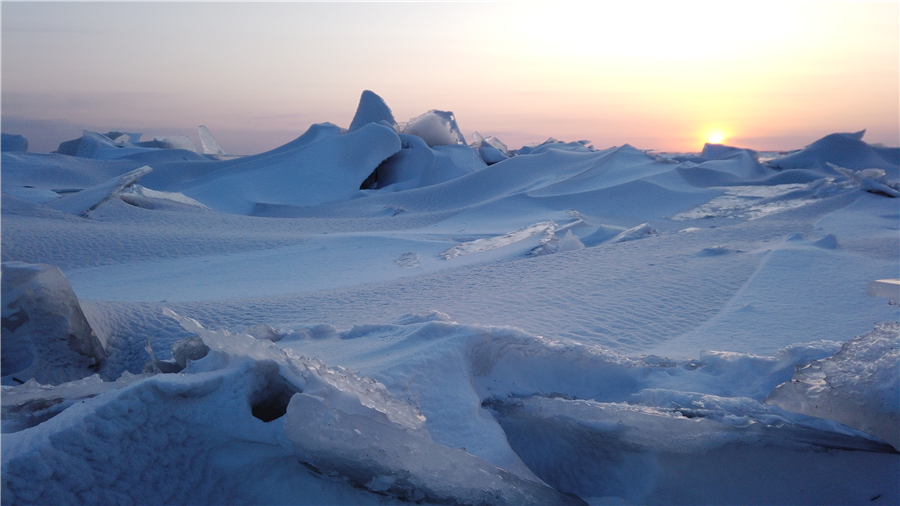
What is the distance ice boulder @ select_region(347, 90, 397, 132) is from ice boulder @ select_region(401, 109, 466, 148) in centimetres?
43

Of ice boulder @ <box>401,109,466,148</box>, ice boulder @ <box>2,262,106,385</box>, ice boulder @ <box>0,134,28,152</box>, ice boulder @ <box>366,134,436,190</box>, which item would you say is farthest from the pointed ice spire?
ice boulder @ <box>2,262,106,385</box>

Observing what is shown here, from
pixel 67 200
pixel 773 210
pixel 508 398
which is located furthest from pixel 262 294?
pixel 773 210

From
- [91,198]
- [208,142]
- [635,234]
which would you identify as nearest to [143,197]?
[91,198]

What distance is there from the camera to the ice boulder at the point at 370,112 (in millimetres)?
11305

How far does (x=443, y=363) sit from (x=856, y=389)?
91cm

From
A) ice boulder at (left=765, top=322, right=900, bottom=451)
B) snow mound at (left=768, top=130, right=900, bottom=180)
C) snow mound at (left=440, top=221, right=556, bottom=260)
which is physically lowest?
snow mound at (left=440, top=221, right=556, bottom=260)

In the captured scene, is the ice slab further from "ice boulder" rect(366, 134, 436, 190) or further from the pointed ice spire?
the pointed ice spire

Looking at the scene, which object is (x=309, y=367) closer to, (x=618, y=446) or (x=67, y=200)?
(x=618, y=446)

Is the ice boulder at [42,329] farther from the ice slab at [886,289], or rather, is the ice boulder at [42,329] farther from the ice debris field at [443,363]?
the ice slab at [886,289]

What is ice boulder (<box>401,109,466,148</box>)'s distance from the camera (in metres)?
11.5

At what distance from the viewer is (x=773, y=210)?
5.84m

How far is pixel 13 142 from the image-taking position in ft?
37.2

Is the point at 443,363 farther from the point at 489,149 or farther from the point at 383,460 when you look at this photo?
the point at 489,149

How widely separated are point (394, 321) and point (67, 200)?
424cm
